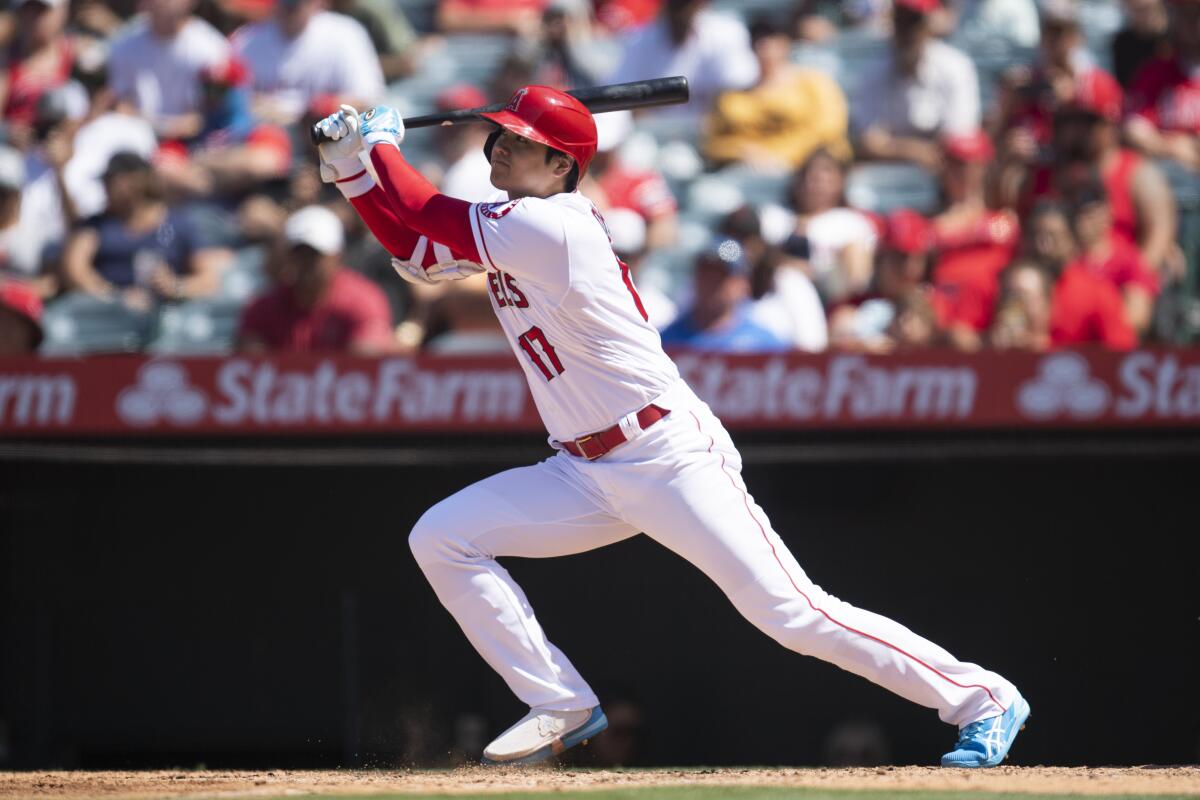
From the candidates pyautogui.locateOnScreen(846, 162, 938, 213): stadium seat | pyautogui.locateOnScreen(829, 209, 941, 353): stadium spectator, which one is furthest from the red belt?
pyautogui.locateOnScreen(846, 162, 938, 213): stadium seat

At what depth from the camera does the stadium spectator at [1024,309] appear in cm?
621

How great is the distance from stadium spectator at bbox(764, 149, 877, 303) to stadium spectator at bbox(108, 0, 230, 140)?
9.82ft

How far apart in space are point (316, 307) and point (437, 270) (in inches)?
91.0

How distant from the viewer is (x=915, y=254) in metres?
6.80

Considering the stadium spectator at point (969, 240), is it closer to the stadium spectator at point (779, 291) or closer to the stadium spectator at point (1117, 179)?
the stadium spectator at point (1117, 179)

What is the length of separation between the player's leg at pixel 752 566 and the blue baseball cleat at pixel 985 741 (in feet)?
0.43

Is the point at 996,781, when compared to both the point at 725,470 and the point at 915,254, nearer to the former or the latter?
the point at 725,470

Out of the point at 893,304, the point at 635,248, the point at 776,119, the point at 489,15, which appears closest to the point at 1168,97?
the point at 776,119

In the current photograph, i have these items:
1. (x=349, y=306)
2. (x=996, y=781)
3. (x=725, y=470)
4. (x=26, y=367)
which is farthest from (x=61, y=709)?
(x=996, y=781)

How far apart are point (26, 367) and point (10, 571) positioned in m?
0.79

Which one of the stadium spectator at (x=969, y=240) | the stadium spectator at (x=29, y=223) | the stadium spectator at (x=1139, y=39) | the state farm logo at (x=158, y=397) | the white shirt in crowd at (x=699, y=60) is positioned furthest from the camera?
the white shirt in crowd at (x=699, y=60)

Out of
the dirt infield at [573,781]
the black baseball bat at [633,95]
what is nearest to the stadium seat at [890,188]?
the black baseball bat at [633,95]

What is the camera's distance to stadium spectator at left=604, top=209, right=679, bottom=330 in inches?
260

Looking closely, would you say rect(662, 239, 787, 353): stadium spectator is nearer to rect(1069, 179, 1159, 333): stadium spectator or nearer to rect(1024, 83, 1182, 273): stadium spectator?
rect(1069, 179, 1159, 333): stadium spectator
